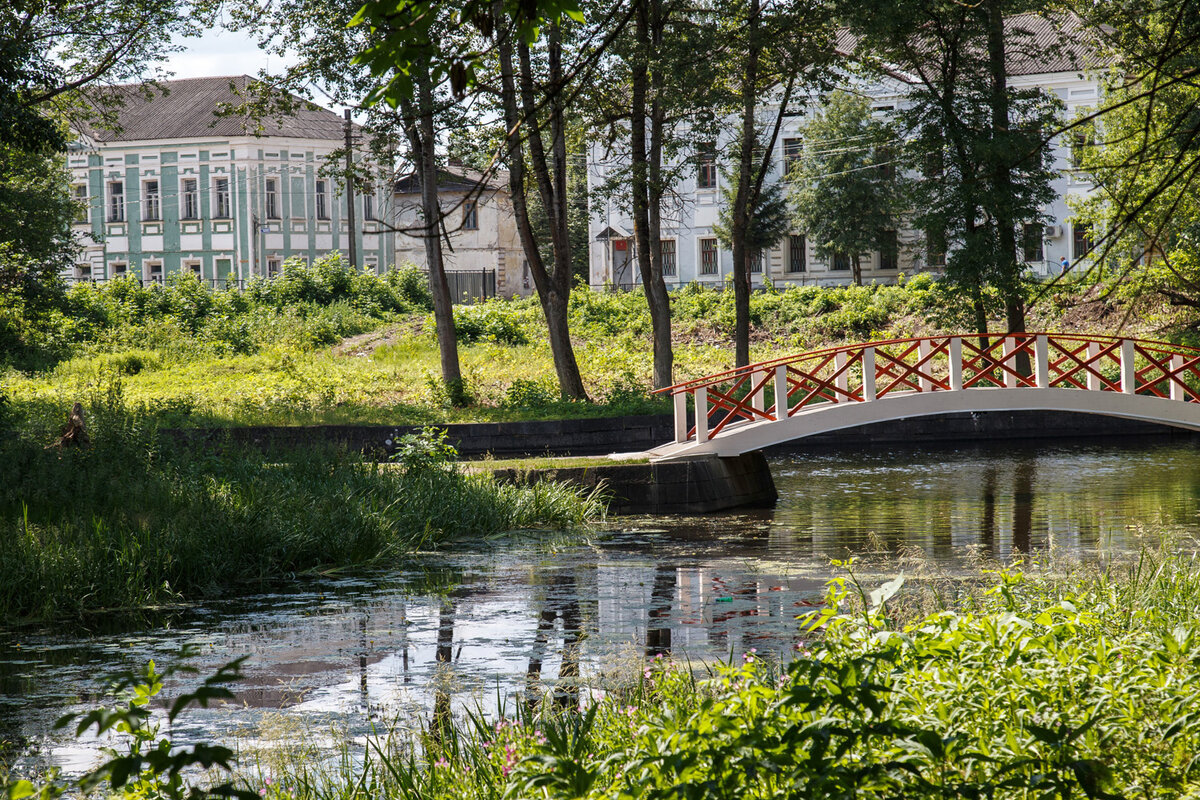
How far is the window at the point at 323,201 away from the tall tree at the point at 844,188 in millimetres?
21739

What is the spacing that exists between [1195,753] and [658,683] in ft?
8.52

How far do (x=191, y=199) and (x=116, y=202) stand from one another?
13.4 ft

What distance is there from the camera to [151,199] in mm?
54781

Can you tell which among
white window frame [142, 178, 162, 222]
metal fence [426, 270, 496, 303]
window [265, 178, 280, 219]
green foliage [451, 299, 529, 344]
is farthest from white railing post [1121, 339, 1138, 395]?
white window frame [142, 178, 162, 222]

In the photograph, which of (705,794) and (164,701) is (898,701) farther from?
(164,701)

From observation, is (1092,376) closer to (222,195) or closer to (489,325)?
(489,325)

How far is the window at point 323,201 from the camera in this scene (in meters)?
55.3

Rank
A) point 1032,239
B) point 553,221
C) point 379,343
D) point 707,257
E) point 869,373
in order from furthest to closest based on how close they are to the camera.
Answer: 1. point 707,257
2. point 379,343
3. point 1032,239
4. point 553,221
5. point 869,373

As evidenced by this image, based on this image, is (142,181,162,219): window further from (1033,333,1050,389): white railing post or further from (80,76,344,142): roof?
(1033,333,1050,389): white railing post

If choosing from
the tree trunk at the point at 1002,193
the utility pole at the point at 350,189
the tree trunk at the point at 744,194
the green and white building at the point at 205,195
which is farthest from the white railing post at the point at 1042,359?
the green and white building at the point at 205,195

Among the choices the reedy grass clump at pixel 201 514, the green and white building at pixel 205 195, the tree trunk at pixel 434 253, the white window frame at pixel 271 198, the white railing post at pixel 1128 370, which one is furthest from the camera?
the white window frame at pixel 271 198

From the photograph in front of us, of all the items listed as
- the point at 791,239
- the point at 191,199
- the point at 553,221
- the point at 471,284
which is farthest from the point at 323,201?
the point at 553,221

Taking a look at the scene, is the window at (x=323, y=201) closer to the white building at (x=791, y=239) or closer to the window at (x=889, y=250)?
the white building at (x=791, y=239)

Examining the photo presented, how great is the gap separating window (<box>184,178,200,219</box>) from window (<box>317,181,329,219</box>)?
17.1 ft
